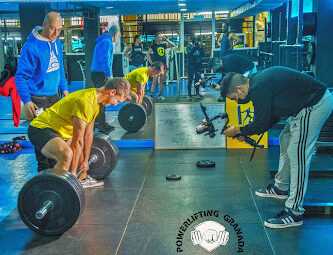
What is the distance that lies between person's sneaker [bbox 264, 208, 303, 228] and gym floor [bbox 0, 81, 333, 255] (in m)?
→ 0.05

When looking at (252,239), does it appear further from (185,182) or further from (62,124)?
(62,124)

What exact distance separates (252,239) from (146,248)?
699 millimetres

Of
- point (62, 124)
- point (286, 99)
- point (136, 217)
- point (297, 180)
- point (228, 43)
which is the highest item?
point (228, 43)

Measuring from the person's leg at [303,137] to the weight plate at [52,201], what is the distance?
1484mm

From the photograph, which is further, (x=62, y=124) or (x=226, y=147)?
(x=226, y=147)

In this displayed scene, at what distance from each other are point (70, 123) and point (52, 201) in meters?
0.66

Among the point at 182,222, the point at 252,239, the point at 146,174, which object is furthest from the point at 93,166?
the point at 252,239

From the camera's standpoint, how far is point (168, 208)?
10.8ft

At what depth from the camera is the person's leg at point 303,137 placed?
109 inches

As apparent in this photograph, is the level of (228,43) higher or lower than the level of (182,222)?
higher

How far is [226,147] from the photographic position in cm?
528

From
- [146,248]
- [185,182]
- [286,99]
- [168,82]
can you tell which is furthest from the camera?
[168,82]

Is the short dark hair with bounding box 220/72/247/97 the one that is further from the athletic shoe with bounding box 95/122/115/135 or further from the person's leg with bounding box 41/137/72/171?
the athletic shoe with bounding box 95/122/115/135

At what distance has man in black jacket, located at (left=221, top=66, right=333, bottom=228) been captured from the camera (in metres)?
2.74
